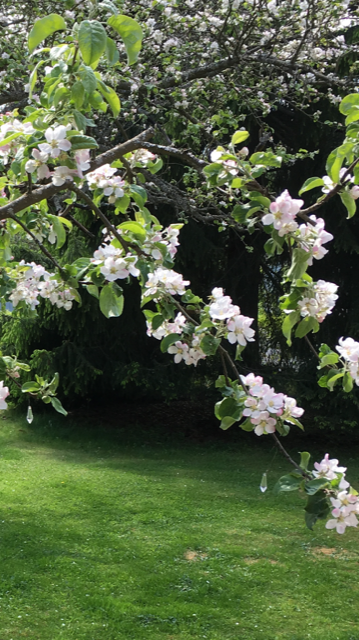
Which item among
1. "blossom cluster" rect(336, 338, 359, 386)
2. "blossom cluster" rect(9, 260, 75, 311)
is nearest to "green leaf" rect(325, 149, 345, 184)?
"blossom cluster" rect(336, 338, 359, 386)

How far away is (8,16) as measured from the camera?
189 inches

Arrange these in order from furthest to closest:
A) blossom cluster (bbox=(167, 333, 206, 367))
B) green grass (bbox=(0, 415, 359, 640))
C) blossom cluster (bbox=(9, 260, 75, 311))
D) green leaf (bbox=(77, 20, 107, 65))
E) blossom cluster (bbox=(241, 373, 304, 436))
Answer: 1. green grass (bbox=(0, 415, 359, 640))
2. blossom cluster (bbox=(9, 260, 75, 311))
3. blossom cluster (bbox=(167, 333, 206, 367))
4. blossom cluster (bbox=(241, 373, 304, 436))
5. green leaf (bbox=(77, 20, 107, 65))

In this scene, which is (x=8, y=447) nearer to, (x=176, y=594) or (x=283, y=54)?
(x=176, y=594)

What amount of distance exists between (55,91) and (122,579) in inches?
120

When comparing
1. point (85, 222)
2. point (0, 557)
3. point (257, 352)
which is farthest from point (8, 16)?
point (257, 352)

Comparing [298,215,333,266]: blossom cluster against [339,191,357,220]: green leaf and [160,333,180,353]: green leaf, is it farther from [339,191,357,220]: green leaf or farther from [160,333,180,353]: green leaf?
[160,333,180,353]: green leaf

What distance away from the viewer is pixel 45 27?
1163 mm

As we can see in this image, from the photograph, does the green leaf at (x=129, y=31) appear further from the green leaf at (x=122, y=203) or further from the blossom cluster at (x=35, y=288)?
the blossom cluster at (x=35, y=288)

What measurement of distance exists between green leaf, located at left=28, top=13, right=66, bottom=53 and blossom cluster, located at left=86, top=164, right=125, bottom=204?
446mm

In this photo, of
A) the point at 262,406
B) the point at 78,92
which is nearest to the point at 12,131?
the point at 78,92

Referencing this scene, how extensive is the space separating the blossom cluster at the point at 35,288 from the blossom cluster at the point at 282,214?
83cm

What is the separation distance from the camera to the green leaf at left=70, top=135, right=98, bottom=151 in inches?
48.4

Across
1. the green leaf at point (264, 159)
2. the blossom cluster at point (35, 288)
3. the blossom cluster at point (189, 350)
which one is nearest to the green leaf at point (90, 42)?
the green leaf at point (264, 159)

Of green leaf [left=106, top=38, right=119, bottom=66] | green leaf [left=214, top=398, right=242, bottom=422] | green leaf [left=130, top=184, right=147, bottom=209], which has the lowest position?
green leaf [left=214, top=398, right=242, bottom=422]
